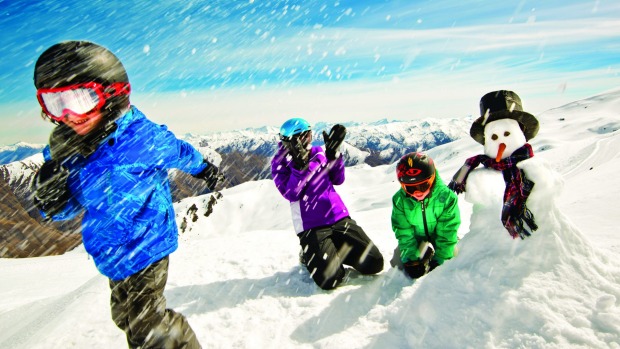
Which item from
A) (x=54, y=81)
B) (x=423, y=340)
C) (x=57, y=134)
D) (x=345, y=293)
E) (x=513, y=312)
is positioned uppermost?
(x=54, y=81)

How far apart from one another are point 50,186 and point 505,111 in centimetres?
340

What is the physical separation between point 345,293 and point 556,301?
2.13m

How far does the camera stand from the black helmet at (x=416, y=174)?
3.28 m

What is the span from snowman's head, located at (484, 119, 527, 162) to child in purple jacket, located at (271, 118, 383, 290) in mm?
1744

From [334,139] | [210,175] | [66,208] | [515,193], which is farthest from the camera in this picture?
[334,139]

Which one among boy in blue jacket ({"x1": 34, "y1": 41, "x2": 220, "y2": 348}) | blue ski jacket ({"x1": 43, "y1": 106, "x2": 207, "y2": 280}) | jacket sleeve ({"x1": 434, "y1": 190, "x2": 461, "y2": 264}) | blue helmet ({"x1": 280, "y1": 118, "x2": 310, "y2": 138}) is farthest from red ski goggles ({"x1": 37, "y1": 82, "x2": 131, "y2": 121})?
jacket sleeve ({"x1": 434, "y1": 190, "x2": 461, "y2": 264})

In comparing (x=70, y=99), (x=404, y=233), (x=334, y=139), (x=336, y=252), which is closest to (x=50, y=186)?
(x=70, y=99)

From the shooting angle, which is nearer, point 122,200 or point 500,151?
point 122,200

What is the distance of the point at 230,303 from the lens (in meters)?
3.83

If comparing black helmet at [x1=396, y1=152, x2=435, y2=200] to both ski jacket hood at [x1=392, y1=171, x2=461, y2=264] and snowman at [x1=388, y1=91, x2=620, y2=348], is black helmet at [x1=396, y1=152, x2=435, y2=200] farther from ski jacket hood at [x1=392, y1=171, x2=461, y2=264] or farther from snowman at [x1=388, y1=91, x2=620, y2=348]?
snowman at [x1=388, y1=91, x2=620, y2=348]

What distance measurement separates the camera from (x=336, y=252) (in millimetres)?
4223

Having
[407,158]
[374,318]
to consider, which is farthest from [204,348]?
[407,158]

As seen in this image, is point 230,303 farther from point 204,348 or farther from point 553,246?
point 553,246

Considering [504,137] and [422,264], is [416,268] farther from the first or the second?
[504,137]
